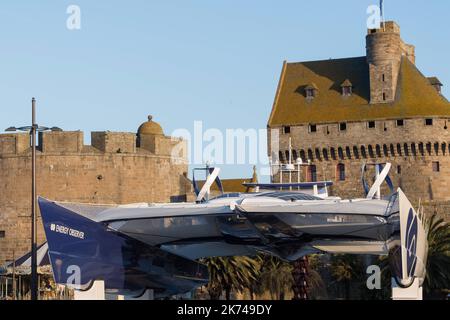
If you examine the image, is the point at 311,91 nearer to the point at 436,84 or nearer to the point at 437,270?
the point at 436,84

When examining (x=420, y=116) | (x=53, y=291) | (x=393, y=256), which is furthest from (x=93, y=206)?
(x=420, y=116)

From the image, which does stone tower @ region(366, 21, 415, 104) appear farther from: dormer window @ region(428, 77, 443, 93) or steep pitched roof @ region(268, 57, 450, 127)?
dormer window @ region(428, 77, 443, 93)

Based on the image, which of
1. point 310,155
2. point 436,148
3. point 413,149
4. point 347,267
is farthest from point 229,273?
point 310,155

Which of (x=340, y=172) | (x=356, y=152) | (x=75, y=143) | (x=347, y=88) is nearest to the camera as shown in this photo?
(x=75, y=143)

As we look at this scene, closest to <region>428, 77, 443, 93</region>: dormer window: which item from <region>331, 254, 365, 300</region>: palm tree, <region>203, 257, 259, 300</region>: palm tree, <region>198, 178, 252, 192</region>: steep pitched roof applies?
<region>198, 178, 252, 192</region>: steep pitched roof

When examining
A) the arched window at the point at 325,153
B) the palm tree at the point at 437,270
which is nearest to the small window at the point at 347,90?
the arched window at the point at 325,153

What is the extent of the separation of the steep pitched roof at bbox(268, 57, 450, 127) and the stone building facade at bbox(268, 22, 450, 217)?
0.24 ft

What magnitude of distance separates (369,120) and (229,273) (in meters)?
35.2

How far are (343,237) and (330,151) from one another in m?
53.4

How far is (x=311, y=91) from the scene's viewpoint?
97.5 metres

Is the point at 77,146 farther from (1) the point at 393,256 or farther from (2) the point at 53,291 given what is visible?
(1) the point at 393,256

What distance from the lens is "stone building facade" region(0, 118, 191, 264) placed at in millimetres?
83250

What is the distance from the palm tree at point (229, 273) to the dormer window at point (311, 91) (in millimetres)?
33841

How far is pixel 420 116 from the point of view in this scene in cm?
9406
